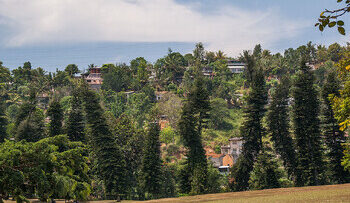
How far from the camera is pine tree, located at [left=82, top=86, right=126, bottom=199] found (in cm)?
4191

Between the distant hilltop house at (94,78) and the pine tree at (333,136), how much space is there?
87.0m

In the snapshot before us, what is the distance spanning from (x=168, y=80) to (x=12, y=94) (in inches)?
1896

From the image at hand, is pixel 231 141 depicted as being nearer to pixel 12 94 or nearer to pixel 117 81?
pixel 117 81

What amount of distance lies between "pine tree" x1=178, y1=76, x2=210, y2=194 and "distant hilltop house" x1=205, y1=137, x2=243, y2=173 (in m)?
29.6

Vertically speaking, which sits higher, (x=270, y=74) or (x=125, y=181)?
(x=270, y=74)

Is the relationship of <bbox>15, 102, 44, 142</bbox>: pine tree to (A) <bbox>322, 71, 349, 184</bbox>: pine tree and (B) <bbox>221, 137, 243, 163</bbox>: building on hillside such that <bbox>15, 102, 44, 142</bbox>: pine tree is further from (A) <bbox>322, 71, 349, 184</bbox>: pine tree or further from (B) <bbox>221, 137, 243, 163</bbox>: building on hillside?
(B) <bbox>221, 137, 243, 163</bbox>: building on hillside

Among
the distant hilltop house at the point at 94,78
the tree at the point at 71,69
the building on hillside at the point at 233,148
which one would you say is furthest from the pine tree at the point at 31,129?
the tree at the point at 71,69

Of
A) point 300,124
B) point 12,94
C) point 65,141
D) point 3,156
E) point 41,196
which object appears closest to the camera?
point 3,156

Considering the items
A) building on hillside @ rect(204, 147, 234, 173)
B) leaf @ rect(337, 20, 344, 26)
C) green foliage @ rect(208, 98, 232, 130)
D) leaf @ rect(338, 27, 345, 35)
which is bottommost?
building on hillside @ rect(204, 147, 234, 173)

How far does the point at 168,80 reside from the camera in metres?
121

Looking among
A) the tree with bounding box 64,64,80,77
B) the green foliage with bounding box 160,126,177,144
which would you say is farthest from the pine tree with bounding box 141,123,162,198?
the tree with bounding box 64,64,80,77

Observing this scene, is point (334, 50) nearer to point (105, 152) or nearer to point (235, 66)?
point (235, 66)

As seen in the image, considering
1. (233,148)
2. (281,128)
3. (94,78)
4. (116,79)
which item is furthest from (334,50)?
(281,128)

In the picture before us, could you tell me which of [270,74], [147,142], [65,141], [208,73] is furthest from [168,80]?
[65,141]
